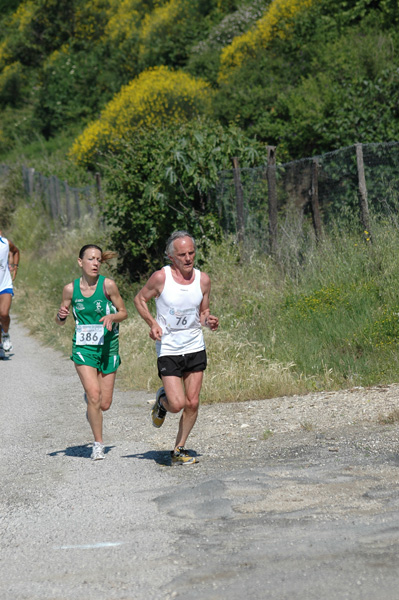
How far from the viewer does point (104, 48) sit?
135ft

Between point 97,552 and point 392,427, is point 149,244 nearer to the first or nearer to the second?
point 392,427

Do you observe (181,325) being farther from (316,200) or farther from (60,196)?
(60,196)

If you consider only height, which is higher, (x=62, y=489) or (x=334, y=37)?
(x=334, y=37)

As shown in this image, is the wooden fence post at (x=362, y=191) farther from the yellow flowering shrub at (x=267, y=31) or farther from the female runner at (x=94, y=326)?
the yellow flowering shrub at (x=267, y=31)

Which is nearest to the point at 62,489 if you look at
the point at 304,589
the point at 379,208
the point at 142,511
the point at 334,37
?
the point at 142,511

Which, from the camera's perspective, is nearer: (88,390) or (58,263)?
(88,390)

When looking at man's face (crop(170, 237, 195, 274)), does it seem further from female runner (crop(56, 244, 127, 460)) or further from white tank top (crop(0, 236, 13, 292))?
white tank top (crop(0, 236, 13, 292))

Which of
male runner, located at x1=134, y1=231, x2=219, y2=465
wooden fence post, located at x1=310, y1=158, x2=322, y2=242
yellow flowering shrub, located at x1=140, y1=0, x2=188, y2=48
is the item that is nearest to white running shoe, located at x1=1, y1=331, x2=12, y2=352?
wooden fence post, located at x1=310, y1=158, x2=322, y2=242

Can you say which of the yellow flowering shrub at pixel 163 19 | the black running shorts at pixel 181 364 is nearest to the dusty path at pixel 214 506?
the black running shorts at pixel 181 364

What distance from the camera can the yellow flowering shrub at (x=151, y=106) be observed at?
27.0 metres

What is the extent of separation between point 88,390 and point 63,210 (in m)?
17.7

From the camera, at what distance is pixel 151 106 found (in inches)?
1088

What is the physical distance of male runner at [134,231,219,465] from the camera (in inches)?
269

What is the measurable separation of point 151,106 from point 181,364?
2172 cm
